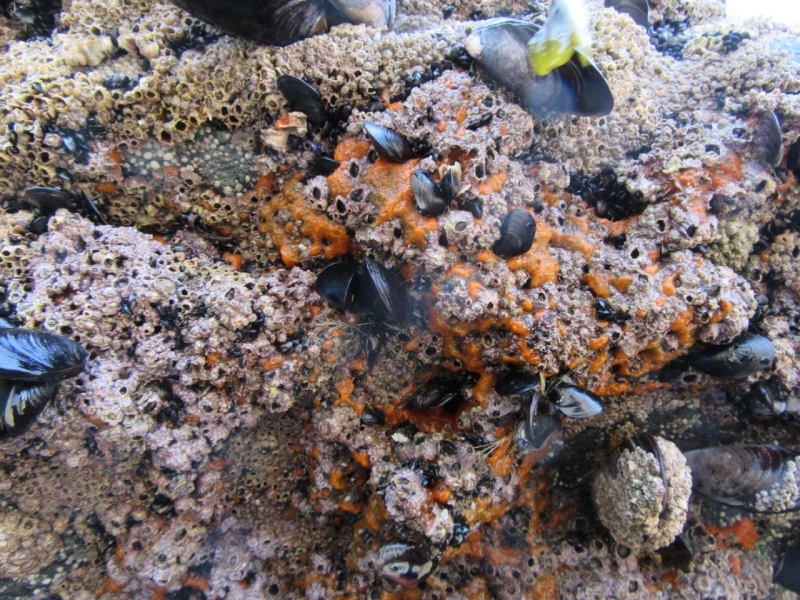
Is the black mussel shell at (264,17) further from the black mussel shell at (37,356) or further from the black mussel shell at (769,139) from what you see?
the black mussel shell at (769,139)

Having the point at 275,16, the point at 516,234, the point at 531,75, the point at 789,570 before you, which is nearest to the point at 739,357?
the point at 516,234

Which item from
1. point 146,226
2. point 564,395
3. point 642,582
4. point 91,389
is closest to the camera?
point 91,389

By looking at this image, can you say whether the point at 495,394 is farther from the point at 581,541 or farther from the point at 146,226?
the point at 146,226

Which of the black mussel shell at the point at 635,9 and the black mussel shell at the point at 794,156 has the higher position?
the black mussel shell at the point at 635,9

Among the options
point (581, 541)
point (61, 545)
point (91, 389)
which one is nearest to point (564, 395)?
point (581, 541)

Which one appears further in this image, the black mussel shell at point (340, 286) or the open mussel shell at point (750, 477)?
the open mussel shell at point (750, 477)

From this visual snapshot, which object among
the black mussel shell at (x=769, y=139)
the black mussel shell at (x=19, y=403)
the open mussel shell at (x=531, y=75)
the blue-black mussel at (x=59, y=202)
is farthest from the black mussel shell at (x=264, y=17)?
the black mussel shell at (x=769, y=139)
